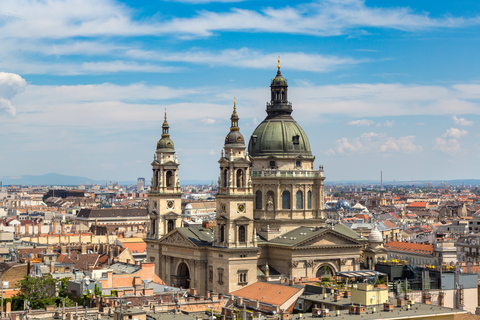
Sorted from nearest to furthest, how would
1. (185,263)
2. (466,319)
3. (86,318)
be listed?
1. (86,318)
2. (466,319)
3. (185,263)

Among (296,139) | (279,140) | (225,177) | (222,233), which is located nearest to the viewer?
(222,233)

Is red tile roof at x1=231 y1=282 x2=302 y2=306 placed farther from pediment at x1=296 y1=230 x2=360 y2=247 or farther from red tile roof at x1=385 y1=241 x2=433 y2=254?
red tile roof at x1=385 y1=241 x2=433 y2=254

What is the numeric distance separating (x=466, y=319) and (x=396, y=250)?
92850 mm

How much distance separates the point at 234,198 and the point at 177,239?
43.8 ft

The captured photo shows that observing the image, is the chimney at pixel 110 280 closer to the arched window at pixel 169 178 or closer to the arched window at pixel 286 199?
the arched window at pixel 169 178

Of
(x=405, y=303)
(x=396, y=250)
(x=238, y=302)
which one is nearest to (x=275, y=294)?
(x=238, y=302)

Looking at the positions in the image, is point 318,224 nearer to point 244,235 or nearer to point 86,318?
point 244,235

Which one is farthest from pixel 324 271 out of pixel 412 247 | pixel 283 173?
pixel 412 247

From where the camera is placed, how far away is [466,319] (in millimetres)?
72375

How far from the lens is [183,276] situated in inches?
4515

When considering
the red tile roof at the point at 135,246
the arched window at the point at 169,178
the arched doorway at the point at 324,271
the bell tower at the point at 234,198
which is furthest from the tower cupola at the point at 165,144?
the red tile roof at the point at 135,246

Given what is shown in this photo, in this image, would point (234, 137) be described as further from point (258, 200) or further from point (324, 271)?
point (324, 271)

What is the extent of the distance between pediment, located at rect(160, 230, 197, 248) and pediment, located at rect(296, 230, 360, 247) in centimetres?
1449

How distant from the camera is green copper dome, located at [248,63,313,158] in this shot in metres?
117
